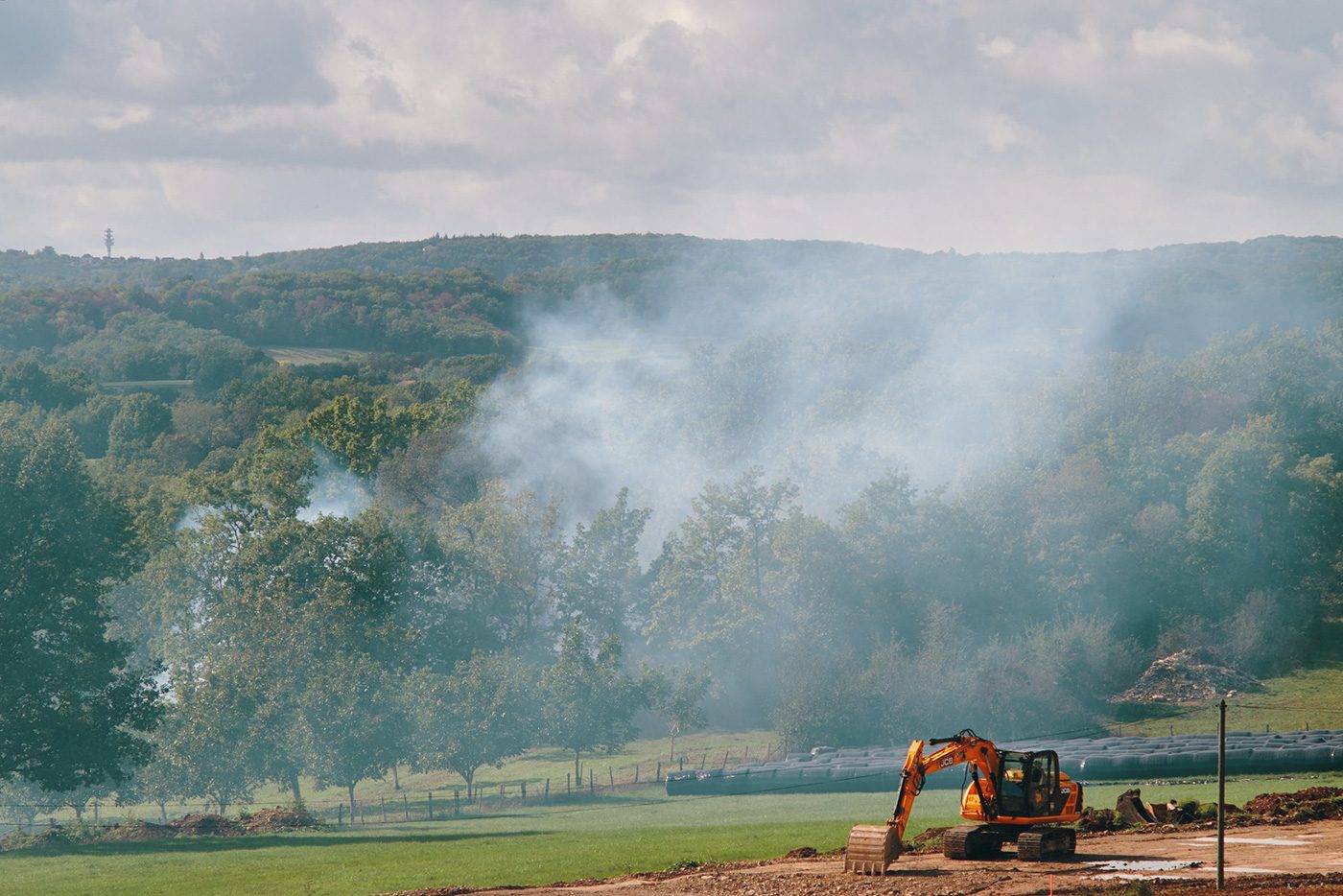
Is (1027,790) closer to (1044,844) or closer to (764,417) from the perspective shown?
(1044,844)

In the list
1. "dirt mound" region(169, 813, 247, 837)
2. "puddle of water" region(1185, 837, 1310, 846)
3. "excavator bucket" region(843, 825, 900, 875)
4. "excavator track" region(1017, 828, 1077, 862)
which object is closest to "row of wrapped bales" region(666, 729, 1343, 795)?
"dirt mound" region(169, 813, 247, 837)

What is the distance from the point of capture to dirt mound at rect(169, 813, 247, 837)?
65938 millimetres

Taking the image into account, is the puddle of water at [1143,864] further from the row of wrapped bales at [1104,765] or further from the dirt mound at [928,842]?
the row of wrapped bales at [1104,765]

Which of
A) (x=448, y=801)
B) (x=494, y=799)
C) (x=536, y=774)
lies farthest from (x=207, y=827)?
(x=536, y=774)

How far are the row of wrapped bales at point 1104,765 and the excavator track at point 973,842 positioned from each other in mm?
28776

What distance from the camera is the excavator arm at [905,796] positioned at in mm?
42938

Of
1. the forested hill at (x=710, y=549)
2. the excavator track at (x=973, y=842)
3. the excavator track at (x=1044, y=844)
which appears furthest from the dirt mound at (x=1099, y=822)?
the forested hill at (x=710, y=549)

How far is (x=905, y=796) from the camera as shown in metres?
43.1

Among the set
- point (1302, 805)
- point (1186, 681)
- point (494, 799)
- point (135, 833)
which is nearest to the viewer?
point (1302, 805)

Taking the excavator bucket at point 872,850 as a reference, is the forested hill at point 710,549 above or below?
above

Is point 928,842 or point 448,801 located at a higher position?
point 928,842

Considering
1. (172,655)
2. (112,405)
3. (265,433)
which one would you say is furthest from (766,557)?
(112,405)

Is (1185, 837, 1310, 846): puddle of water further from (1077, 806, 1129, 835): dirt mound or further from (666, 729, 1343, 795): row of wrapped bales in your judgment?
(666, 729, 1343, 795): row of wrapped bales

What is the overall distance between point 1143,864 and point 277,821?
128ft
